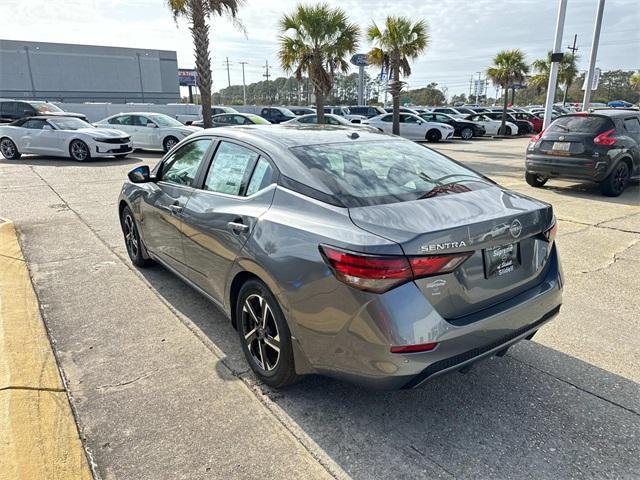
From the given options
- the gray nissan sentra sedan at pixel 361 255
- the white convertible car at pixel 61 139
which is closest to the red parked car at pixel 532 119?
the white convertible car at pixel 61 139

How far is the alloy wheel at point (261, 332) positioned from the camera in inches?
109

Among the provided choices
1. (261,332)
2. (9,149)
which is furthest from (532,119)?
(261,332)

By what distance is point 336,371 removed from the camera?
2418 mm

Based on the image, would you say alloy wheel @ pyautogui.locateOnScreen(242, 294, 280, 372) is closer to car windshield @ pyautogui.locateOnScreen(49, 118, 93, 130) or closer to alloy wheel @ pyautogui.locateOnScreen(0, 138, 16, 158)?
car windshield @ pyautogui.locateOnScreen(49, 118, 93, 130)

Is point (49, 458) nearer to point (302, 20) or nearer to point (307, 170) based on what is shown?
point (307, 170)

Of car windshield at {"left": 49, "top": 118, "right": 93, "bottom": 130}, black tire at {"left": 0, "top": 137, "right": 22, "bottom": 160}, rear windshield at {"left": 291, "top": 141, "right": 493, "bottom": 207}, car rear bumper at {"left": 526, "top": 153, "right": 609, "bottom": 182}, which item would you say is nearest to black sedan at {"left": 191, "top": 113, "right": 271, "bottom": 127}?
car windshield at {"left": 49, "top": 118, "right": 93, "bottom": 130}

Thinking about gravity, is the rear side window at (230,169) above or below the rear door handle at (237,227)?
above

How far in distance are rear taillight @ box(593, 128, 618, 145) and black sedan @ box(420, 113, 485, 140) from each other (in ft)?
56.3

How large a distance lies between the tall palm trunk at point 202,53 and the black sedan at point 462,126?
13.0 meters

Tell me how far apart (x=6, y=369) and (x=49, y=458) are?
3.25 feet

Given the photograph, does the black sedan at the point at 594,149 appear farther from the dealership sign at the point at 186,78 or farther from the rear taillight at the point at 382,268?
the dealership sign at the point at 186,78

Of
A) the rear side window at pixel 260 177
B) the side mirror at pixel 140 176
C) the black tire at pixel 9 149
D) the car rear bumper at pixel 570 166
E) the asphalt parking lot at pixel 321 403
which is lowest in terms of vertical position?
the asphalt parking lot at pixel 321 403

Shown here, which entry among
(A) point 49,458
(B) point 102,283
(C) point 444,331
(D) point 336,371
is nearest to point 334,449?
(D) point 336,371

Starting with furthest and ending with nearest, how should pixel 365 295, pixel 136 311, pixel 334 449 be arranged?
pixel 136 311 < pixel 334 449 < pixel 365 295
